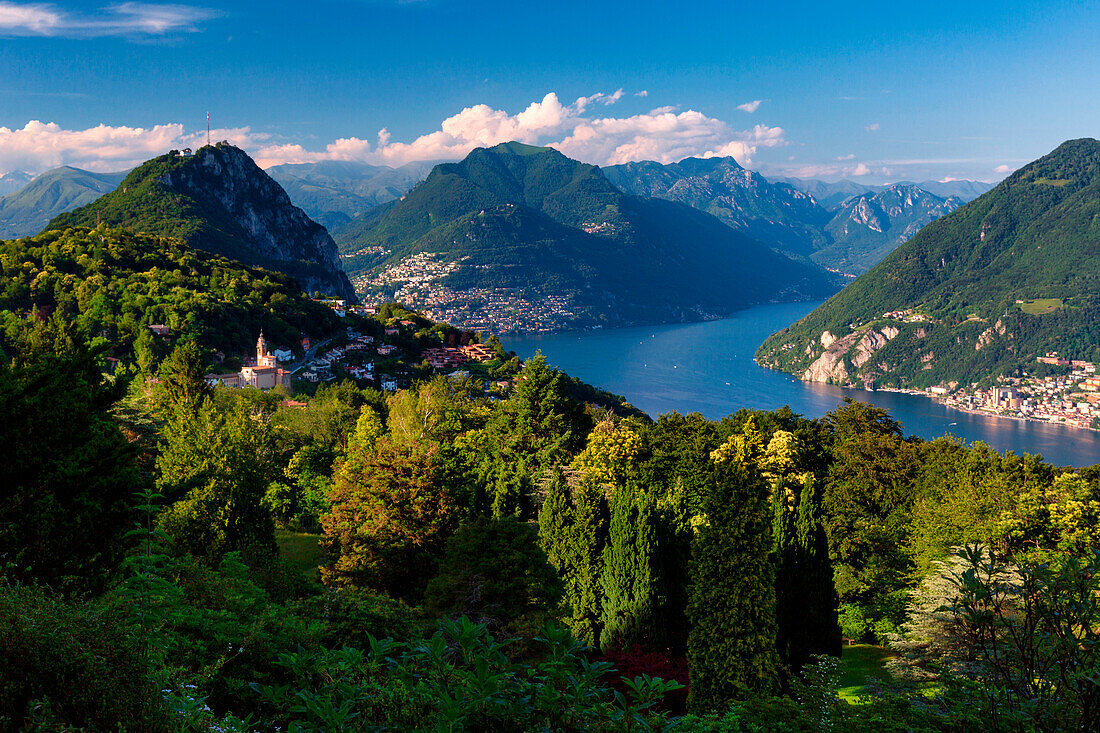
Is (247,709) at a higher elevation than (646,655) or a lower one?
higher

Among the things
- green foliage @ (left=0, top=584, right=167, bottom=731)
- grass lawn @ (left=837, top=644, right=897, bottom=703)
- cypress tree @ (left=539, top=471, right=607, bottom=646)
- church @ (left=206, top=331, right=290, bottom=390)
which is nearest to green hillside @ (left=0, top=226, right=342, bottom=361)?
church @ (left=206, top=331, right=290, bottom=390)

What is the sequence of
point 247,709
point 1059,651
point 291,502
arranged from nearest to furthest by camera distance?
point 1059,651
point 247,709
point 291,502

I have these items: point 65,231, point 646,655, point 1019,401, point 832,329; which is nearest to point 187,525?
point 646,655

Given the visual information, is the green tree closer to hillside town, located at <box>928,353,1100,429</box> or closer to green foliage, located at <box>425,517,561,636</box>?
green foliage, located at <box>425,517,561,636</box>

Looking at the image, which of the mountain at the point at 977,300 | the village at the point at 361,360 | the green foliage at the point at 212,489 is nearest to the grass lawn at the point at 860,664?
the green foliage at the point at 212,489

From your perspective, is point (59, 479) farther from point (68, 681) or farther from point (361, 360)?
point (361, 360)

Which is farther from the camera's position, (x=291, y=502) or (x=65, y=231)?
(x=65, y=231)

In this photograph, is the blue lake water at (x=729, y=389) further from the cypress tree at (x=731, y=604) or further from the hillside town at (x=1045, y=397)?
the cypress tree at (x=731, y=604)

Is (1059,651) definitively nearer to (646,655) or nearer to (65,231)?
(646,655)
